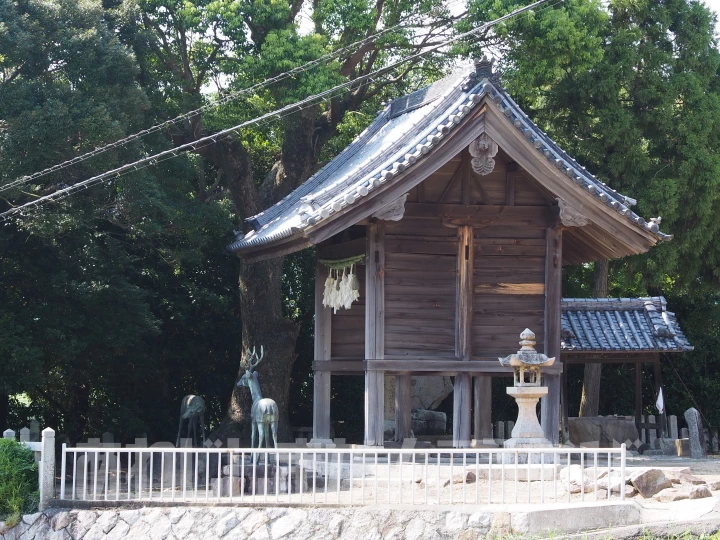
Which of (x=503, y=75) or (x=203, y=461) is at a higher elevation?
(x=503, y=75)

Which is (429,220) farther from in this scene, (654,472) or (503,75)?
(503,75)

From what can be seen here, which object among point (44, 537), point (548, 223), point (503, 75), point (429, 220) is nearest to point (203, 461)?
point (44, 537)

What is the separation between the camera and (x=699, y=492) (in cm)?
1219

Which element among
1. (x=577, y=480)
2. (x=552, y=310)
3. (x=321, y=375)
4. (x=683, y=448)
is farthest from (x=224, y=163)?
(x=577, y=480)

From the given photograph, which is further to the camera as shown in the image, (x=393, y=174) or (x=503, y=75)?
(x=503, y=75)

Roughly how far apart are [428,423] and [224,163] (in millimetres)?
7406

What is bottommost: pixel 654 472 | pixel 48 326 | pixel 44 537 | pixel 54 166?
pixel 44 537

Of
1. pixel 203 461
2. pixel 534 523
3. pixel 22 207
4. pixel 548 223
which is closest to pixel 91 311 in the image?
pixel 22 207

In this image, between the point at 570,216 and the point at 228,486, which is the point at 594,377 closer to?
the point at 570,216

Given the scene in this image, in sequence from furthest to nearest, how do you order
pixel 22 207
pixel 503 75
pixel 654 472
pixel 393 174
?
pixel 503 75 → pixel 22 207 → pixel 393 174 → pixel 654 472

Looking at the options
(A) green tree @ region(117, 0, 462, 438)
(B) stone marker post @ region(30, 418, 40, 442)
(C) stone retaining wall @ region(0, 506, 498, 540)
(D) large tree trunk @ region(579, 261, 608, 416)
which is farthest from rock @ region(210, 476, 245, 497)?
(D) large tree trunk @ region(579, 261, 608, 416)

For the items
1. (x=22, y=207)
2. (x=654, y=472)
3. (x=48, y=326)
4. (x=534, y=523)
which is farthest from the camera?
(x=48, y=326)

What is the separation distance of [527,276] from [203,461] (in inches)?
239

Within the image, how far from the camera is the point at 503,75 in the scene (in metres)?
21.1
